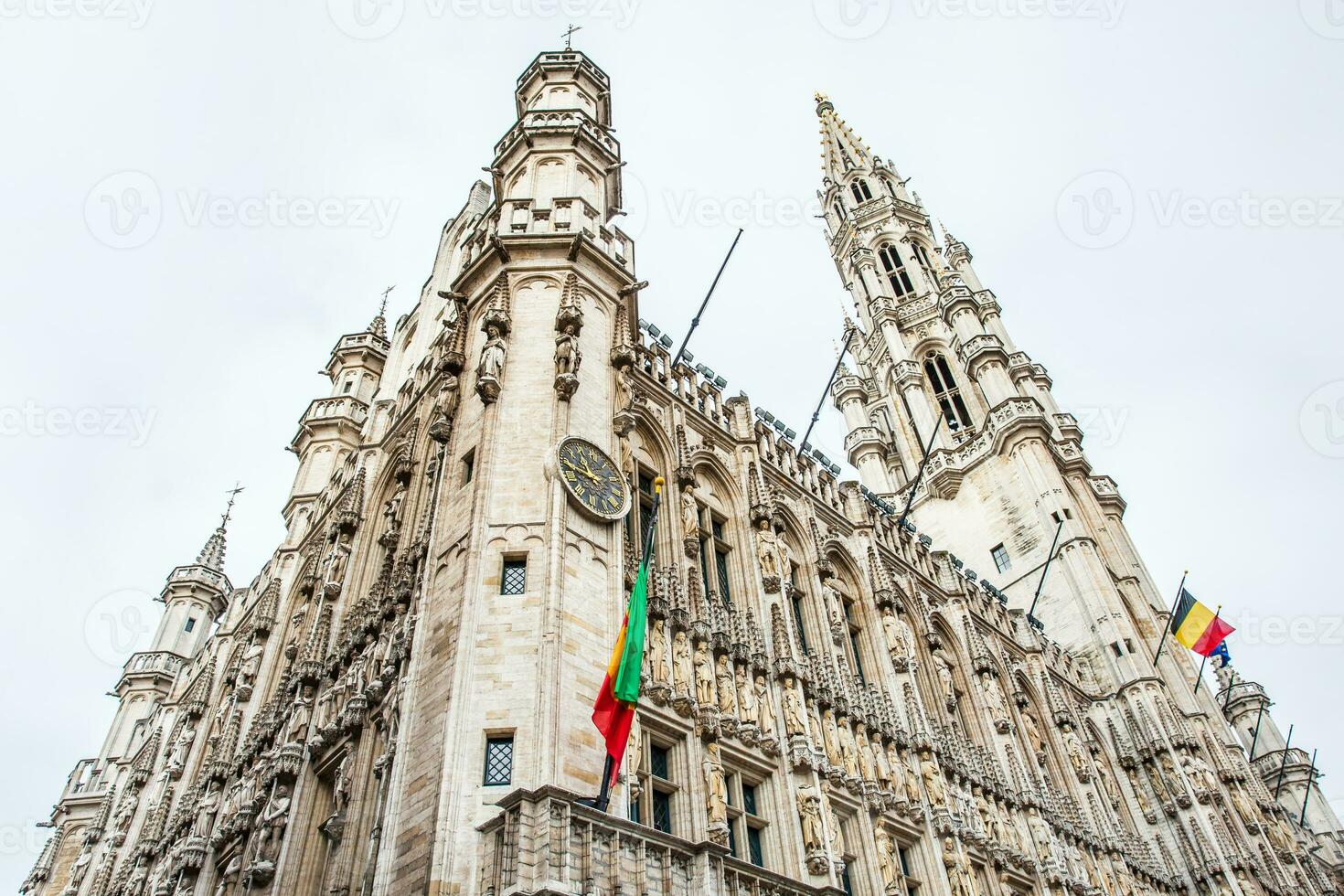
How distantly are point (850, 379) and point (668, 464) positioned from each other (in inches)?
1801

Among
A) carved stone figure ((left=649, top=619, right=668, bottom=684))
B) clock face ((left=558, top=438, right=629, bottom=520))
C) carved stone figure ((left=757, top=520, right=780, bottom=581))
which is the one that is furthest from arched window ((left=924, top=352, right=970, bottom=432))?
carved stone figure ((left=649, top=619, right=668, bottom=684))

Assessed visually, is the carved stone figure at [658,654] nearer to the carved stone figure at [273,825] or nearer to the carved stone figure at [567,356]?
the carved stone figure at [567,356]

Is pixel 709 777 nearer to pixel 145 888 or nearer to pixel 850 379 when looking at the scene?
pixel 145 888

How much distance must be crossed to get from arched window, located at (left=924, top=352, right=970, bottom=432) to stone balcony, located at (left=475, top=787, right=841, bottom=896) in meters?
47.8

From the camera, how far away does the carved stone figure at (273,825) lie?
21625 millimetres

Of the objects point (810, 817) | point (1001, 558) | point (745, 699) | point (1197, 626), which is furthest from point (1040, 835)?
Result: point (1001, 558)

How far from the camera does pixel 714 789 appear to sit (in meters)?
19.7

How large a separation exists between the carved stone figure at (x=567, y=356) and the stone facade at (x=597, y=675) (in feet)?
0.25

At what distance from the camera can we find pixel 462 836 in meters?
15.2

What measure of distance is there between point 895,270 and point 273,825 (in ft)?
197

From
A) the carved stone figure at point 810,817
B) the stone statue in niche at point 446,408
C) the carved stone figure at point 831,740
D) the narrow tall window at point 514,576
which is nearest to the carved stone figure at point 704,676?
the carved stone figure at point 810,817

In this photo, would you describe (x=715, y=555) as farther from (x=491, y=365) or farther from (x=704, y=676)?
(x=491, y=365)

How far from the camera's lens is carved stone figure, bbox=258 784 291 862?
2162cm

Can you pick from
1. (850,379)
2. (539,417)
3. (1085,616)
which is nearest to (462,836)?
(539,417)
